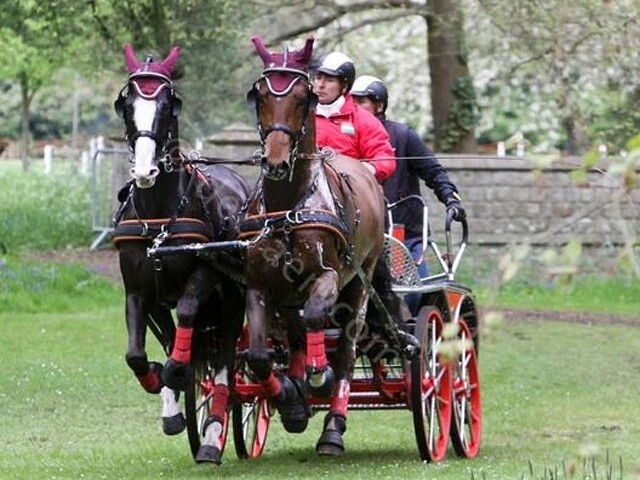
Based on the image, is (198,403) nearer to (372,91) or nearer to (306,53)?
(372,91)

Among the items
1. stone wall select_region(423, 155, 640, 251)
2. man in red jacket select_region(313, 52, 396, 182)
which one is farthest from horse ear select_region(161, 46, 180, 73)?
stone wall select_region(423, 155, 640, 251)

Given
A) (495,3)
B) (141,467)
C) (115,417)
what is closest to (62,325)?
(115,417)

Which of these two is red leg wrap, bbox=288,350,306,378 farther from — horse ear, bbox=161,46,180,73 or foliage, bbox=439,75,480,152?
foliage, bbox=439,75,480,152

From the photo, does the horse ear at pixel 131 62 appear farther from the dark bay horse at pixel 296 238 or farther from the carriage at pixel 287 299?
the dark bay horse at pixel 296 238

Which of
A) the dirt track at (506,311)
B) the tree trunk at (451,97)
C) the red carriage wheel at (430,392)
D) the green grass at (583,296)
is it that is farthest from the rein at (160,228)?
the tree trunk at (451,97)

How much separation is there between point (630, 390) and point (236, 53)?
13.7 m

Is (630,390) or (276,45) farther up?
(276,45)

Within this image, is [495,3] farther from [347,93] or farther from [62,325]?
[347,93]

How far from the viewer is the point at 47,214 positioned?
2680 cm

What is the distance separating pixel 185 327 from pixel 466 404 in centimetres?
Answer: 258

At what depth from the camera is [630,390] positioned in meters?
14.6

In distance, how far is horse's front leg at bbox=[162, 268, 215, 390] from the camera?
8438 mm

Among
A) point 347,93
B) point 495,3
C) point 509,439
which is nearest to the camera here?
point 347,93

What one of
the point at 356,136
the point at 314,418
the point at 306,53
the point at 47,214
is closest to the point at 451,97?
the point at 47,214
